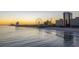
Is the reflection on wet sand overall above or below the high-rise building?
below

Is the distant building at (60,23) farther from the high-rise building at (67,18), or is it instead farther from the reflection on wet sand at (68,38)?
the reflection on wet sand at (68,38)

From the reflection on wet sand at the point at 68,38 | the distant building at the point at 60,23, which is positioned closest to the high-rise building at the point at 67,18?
the distant building at the point at 60,23

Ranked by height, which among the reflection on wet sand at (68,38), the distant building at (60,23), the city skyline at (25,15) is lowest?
the reflection on wet sand at (68,38)

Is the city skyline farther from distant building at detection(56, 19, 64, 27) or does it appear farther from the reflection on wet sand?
the reflection on wet sand

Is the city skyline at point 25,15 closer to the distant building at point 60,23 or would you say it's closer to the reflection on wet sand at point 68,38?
the distant building at point 60,23

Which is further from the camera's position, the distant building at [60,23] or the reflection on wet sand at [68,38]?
the distant building at [60,23]

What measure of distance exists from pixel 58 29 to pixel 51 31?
129 mm

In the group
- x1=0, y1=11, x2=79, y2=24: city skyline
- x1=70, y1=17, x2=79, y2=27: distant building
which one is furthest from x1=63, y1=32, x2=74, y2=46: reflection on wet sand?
x1=0, y1=11, x2=79, y2=24: city skyline

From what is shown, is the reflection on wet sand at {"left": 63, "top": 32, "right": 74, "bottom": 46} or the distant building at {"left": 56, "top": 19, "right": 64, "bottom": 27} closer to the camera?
the reflection on wet sand at {"left": 63, "top": 32, "right": 74, "bottom": 46}

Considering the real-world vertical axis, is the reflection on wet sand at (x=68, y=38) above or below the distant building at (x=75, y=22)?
below

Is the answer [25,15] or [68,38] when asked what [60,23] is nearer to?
[68,38]
